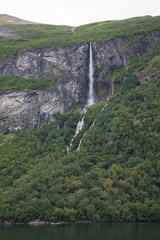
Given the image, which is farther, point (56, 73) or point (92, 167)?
point (56, 73)

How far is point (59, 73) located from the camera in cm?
17862

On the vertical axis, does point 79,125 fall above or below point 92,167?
above

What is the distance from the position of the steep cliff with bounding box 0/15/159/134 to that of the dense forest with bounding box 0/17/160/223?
448 cm

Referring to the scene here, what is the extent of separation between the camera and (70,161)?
131 metres

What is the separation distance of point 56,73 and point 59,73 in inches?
48.1

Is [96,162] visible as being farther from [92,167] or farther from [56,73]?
[56,73]

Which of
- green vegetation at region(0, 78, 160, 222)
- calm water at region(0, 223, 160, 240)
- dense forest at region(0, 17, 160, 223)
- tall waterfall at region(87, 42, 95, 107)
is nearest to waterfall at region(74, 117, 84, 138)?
green vegetation at region(0, 78, 160, 222)

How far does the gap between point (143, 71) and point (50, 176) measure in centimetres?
6111

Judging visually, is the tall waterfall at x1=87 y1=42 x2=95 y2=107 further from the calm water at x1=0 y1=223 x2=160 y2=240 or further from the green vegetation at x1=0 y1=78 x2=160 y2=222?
the calm water at x1=0 y1=223 x2=160 y2=240

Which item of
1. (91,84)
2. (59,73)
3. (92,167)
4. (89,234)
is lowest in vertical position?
(89,234)

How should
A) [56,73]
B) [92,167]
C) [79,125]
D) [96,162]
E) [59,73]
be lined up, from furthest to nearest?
1. [56,73]
2. [59,73]
3. [79,125]
4. [96,162]
5. [92,167]

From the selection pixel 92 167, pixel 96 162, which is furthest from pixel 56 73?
pixel 92 167

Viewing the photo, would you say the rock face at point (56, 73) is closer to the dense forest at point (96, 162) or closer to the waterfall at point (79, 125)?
the dense forest at point (96, 162)

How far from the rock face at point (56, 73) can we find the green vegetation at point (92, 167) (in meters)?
6.79
